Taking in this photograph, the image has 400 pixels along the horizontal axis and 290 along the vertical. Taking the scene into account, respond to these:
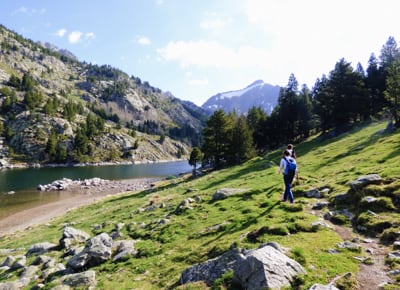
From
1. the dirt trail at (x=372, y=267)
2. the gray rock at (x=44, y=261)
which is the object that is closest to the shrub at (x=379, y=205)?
the dirt trail at (x=372, y=267)

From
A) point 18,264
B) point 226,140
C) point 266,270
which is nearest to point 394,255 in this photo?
point 266,270

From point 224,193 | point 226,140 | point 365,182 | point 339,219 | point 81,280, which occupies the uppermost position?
point 226,140

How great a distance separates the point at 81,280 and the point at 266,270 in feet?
34.5

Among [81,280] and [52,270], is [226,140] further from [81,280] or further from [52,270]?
[81,280]

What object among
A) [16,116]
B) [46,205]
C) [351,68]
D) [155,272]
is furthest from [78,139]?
[155,272]

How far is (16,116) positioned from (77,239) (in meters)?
207

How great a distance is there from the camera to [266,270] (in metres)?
8.91

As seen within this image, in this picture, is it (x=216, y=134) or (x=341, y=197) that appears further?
(x=216, y=134)

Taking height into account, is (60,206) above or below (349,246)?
below

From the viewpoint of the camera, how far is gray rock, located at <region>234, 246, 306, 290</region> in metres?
8.65

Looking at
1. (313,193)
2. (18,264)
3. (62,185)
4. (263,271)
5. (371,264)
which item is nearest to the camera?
(263,271)

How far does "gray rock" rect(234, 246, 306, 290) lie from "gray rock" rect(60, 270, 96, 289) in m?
8.78

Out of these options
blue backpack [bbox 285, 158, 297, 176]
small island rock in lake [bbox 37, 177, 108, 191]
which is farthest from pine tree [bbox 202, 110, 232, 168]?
blue backpack [bbox 285, 158, 297, 176]

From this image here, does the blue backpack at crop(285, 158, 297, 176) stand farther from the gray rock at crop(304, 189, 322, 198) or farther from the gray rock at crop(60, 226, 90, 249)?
the gray rock at crop(60, 226, 90, 249)
